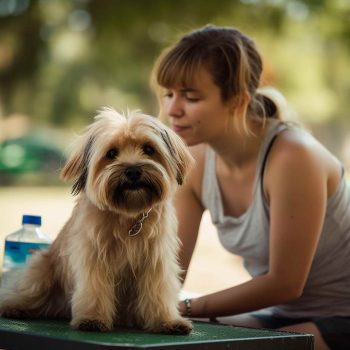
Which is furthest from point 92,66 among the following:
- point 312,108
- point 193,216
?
point 193,216

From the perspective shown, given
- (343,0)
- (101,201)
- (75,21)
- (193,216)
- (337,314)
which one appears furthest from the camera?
(75,21)

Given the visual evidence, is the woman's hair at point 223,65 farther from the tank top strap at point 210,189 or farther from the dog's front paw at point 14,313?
the dog's front paw at point 14,313

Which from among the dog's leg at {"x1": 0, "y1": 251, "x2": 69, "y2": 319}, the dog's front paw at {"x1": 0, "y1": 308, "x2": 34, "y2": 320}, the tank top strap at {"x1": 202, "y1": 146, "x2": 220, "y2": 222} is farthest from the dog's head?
the tank top strap at {"x1": 202, "y1": 146, "x2": 220, "y2": 222}

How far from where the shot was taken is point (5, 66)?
20672 millimetres

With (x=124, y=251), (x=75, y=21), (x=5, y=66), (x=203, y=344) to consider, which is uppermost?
(x=75, y=21)

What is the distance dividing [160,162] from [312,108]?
2442 centimetres

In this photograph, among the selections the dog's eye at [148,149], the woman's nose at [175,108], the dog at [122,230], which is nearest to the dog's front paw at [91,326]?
the dog at [122,230]

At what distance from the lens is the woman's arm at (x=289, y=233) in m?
3.62

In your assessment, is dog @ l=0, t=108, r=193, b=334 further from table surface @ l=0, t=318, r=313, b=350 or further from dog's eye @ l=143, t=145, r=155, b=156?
table surface @ l=0, t=318, r=313, b=350

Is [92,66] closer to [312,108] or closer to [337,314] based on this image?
[312,108]

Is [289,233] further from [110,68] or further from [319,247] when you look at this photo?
[110,68]

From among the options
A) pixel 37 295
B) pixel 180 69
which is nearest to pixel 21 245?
pixel 37 295

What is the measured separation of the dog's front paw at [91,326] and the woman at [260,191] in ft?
3.17

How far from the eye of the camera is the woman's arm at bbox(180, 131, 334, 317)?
3.62 meters
